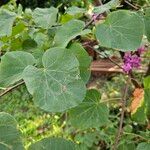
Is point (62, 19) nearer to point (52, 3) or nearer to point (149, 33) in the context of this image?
point (149, 33)

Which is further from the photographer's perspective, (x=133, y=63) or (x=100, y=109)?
(x=133, y=63)

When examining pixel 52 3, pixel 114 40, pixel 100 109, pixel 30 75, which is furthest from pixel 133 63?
pixel 52 3

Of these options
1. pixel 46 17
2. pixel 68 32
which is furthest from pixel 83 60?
pixel 46 17

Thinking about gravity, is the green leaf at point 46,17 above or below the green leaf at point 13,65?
below

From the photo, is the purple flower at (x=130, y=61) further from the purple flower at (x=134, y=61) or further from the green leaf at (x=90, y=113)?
the green leaf at (x=90, y=113)

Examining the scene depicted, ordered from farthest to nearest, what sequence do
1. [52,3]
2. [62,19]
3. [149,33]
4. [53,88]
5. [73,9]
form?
[52,3] < [62,19] < [73,9] < [149,33] < [53,88]

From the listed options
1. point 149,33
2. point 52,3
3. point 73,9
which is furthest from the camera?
point 52,3

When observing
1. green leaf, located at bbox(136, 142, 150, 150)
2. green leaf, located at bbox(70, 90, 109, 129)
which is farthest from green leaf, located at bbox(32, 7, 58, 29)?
green leaf, located at bbox(136, 142, 150, 150)

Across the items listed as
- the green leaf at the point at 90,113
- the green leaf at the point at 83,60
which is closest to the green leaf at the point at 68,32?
the green leaf at the point at 83,60
